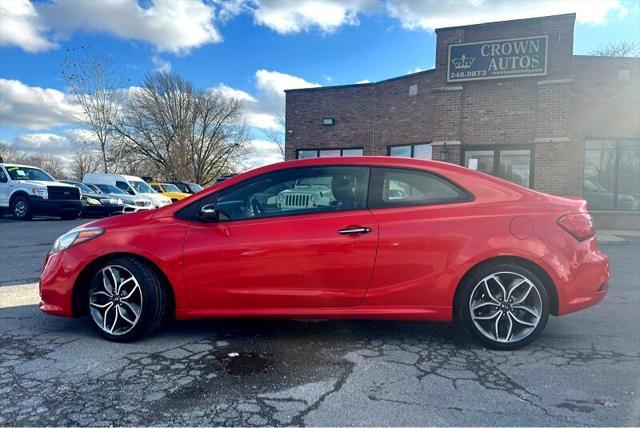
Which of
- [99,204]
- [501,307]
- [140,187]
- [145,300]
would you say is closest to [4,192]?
[99,204]

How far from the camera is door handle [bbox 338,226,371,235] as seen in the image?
3150mm

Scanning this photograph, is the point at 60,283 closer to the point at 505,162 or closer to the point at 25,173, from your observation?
the point at 505,162

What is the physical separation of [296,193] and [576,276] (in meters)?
2.34

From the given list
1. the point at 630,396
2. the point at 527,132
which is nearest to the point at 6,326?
the point at 630,396

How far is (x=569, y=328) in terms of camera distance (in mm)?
3811

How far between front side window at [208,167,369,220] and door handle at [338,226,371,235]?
18 cm

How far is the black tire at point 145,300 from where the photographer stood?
324 centimetres

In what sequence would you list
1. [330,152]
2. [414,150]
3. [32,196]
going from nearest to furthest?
[32,196] → [414,150] → [330,152]

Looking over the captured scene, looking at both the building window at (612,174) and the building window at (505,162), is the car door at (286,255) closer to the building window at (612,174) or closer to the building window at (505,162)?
the building window at (505,162)

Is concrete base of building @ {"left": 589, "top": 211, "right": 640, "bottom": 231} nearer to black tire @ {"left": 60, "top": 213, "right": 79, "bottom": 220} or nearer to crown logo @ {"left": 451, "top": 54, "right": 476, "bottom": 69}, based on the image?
crown logo @ {"left": 451, "top": 54, "right": 476, "bottom": 69}

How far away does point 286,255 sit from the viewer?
10.4ft

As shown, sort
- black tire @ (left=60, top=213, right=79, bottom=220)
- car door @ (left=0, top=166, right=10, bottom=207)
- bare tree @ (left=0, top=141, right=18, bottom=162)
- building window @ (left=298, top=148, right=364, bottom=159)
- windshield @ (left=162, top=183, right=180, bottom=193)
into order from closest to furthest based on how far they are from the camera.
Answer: car door @ (left=0, top=166, right=10, bottom=207) → black tire @ (left=60, top=213, right=79, bottom=220) → building window @ (left=298, top=148, right=364, bottom=159) → windshield @ (left=162, top=183, right=180, bottom=193) → bare tree @ (left=0, top=141, right=18, bottom=162)

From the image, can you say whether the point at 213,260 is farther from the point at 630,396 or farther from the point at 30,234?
the point at 30,234

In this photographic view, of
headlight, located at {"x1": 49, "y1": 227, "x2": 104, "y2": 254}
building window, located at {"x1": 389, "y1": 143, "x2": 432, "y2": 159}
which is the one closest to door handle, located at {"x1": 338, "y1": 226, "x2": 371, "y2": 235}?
headlight, located at {"x1": 49, "y1": 227, "x2": 104, "y2": 254}
